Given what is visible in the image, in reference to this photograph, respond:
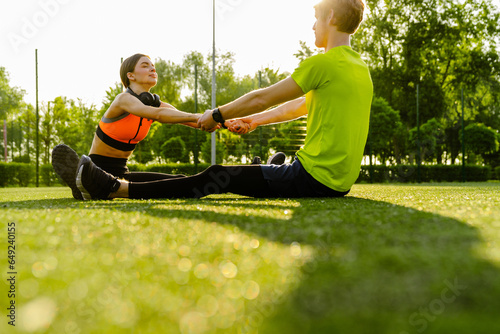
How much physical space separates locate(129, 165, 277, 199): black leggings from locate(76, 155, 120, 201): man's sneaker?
14 cm

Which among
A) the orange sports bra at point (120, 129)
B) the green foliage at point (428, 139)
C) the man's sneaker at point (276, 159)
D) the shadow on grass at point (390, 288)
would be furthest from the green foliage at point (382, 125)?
the shadow on grass at point (390, 288)

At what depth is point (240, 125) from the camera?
3162mm

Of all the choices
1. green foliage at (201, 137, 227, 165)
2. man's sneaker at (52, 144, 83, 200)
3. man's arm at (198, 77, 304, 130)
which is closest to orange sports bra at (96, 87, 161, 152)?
man's sneaker at (52, 144, 83, 200)

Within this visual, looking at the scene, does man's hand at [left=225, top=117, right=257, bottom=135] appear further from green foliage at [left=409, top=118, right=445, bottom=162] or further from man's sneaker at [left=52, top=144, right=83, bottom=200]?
green foliage at [left=409, top=118, right=445, bottom=162]

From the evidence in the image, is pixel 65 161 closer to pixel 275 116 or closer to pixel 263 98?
pixel 263 98

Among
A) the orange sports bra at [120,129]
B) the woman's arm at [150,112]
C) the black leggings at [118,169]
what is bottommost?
the black leggings at [118,169]

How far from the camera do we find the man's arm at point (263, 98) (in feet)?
7.89

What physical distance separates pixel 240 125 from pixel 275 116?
0.98 feet

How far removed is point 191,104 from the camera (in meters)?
35.7

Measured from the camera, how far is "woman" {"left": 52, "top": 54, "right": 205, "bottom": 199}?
3.13m

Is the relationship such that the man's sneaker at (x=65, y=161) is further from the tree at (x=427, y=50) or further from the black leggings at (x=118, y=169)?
the tree at (x=427, y=50)

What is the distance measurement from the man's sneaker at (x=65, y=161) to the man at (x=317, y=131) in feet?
0.99

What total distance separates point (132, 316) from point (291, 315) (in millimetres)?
217

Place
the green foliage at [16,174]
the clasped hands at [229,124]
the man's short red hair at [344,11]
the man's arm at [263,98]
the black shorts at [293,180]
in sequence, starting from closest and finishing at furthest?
the man's arm at [263,98] < the man's short red hair at [344,11] < the black shorts at [293,180] < the clasped hands at [229,124] < the green foliage at [16,174]
